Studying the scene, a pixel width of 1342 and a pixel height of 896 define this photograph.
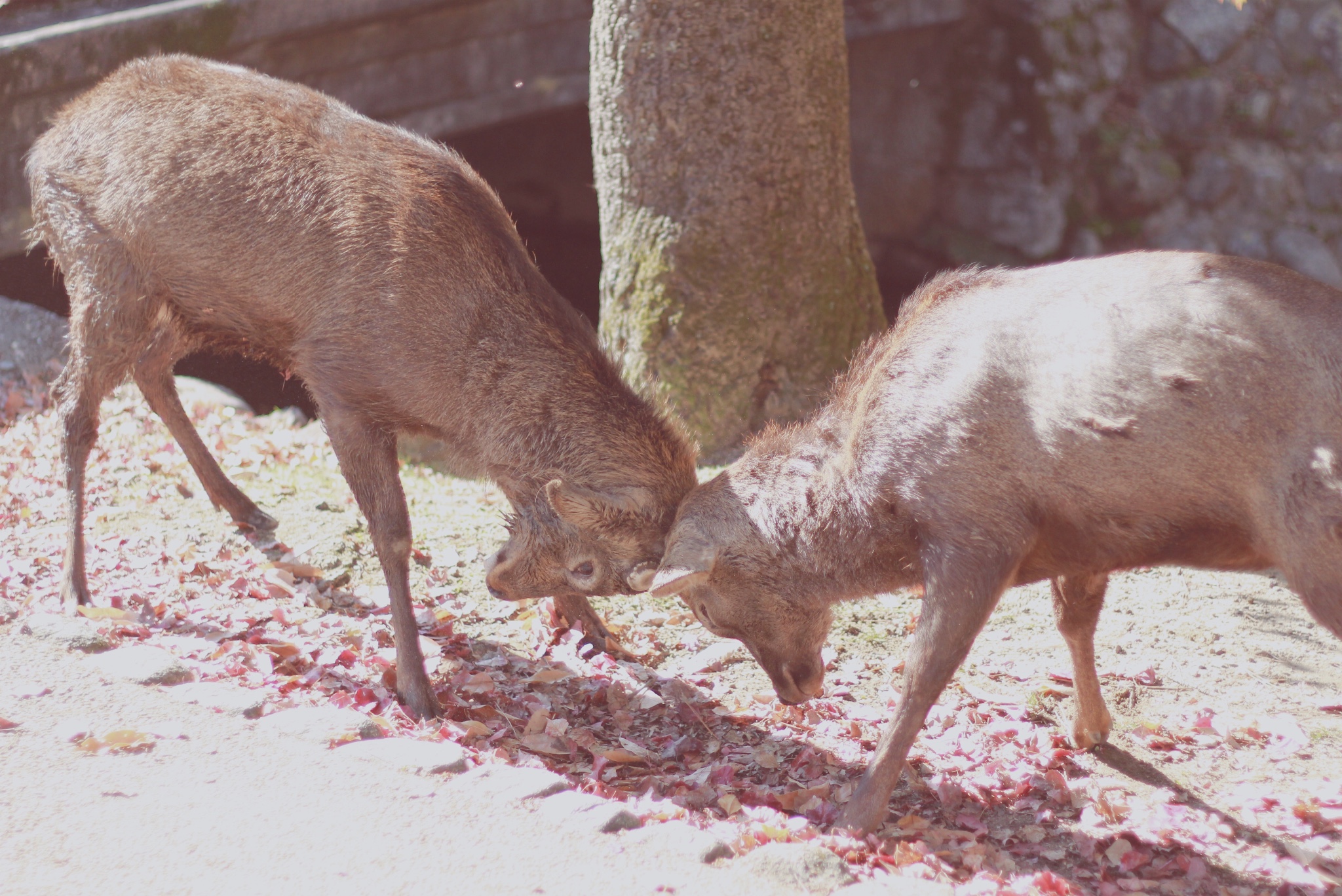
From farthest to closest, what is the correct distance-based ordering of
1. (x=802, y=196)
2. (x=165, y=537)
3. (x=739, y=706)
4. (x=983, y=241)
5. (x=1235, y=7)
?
(x=983, y=241) → (x=1235, y=7) → (x=802, y=196) → (x=165, y=537) → (x=739, y=706)

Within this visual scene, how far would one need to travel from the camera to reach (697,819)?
3393mm

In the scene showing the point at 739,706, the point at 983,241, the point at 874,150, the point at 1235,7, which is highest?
the point at 1235,7

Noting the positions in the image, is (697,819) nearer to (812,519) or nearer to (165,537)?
(812,519)

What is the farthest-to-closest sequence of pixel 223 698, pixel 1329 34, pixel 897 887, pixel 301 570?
1. pixel 1329 34
2. pixel 301 570
3. pixel 223 698
4. pixel 897 887

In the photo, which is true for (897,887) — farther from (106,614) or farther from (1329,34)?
(1329,34)

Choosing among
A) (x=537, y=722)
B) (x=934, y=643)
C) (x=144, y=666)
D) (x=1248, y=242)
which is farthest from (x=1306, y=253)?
(x=144, y=666)

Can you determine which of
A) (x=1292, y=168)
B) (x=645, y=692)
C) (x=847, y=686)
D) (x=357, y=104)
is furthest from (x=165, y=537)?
(x=1292, y=168)

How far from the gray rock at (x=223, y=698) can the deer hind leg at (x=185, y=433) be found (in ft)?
5.06

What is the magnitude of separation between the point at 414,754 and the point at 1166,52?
25.5 feet

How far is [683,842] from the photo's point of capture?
3033 mm

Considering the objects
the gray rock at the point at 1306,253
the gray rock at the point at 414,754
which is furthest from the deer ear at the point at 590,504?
the gray rock at the point at 1306,253

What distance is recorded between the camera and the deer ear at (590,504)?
12.9ft

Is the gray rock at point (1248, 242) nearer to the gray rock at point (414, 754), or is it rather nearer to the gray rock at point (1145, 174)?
the gray rock at point (1145, 174)

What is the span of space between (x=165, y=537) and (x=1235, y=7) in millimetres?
7802
